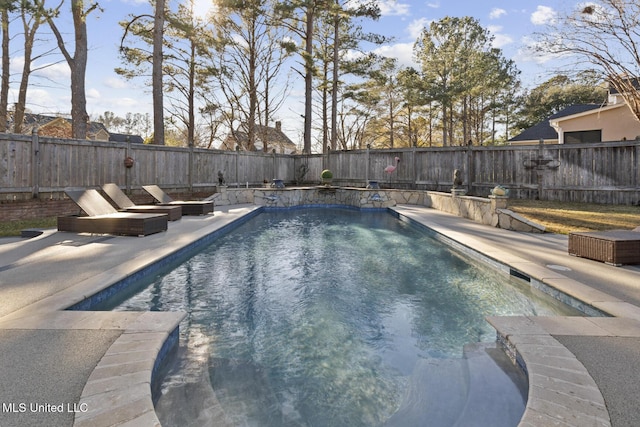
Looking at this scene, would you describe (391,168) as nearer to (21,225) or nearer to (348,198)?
(348,198)

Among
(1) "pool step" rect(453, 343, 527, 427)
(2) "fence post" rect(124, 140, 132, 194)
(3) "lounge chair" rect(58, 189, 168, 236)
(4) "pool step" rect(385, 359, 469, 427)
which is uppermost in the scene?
(2) "fence post" rect(124, 140, 132, 194)

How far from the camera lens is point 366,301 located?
13.6 feet

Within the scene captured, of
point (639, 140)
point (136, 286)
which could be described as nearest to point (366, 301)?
point (136, 286)

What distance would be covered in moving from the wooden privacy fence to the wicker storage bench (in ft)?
21.3

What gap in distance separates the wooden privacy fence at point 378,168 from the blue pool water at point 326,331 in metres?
5.53

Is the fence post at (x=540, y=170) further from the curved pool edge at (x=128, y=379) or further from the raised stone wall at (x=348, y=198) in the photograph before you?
the curved pool edge at (x=128, y=379)

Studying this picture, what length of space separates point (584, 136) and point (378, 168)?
9445 millimetres

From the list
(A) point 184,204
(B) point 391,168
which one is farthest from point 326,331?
(B) point 391,168

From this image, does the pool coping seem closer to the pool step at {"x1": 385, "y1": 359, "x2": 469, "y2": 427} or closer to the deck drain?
the deck drain

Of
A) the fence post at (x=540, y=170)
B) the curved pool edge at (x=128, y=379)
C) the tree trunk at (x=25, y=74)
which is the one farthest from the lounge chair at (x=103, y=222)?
the tree trunk at (x=25, y=74)

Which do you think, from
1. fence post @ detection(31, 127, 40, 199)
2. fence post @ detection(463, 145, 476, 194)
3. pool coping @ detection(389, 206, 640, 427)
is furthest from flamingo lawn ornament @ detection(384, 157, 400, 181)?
fence post @ detection(31, 127, 40, 199)

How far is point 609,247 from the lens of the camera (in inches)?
178

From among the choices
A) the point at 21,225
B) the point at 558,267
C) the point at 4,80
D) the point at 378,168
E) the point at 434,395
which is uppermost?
the point at 4,80

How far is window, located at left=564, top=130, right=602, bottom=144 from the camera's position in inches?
606
